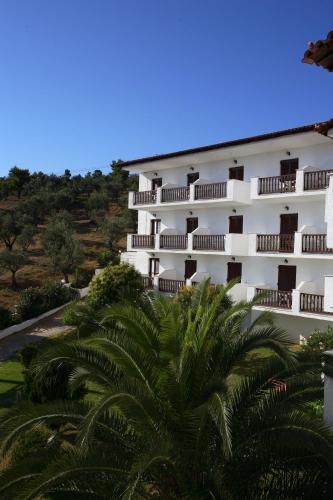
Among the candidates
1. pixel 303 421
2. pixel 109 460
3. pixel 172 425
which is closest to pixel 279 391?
pixel 303 421

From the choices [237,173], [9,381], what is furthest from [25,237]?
[9,381]

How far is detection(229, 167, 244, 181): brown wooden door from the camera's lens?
23.8 m

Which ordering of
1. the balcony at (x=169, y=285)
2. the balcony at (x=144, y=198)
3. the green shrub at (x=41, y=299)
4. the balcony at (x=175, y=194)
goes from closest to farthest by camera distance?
the green shrub at (x=41, y=299) → the balcony at (x=169, y=285) → the balcony at (x=175, y=194) → the balcony at (x=144, y=198)

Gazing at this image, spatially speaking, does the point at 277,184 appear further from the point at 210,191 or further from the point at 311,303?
the point at 311,303

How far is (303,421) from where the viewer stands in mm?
5180

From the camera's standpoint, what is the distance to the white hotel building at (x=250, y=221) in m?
19.9

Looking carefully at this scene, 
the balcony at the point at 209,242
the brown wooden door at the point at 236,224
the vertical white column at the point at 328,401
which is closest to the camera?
the vertical white column at the point at 328,401

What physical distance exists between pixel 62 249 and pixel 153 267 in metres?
10.1

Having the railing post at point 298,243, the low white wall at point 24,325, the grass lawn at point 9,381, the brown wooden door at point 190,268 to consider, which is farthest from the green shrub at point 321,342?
the low white wall at point 24,325

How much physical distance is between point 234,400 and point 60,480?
8.50 feet

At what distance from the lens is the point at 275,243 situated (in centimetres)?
2127

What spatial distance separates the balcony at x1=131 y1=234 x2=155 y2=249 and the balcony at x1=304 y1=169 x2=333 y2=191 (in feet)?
34.9

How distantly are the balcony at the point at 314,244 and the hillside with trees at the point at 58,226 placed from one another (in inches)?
540

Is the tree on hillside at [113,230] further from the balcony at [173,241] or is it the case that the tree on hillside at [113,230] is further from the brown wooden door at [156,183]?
the balcony at [173,241]
